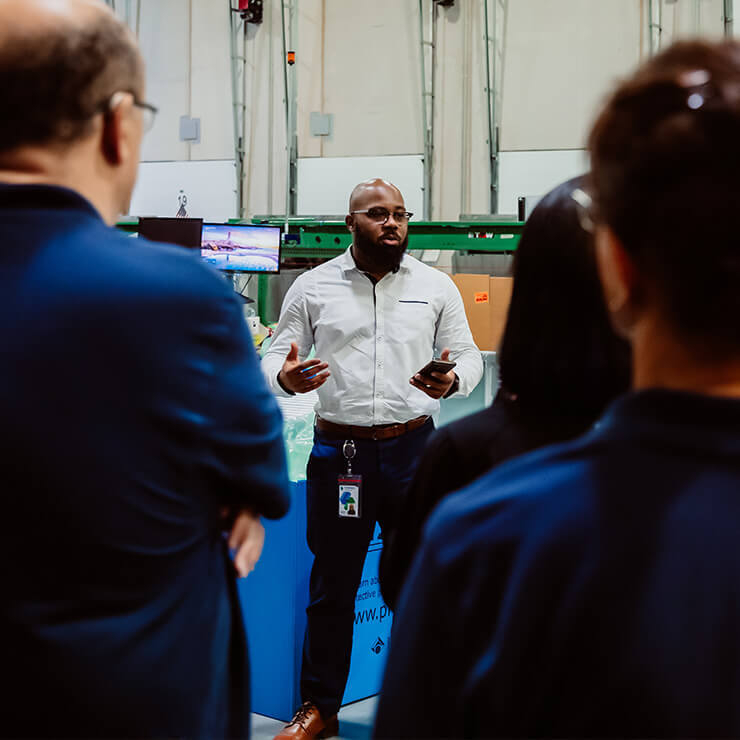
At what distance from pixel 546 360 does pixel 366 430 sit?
1.69 meters

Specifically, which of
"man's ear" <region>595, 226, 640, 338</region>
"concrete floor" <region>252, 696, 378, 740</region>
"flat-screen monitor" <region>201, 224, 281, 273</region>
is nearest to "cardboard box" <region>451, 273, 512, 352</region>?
"flat-screen monitor" <region>201, 224, 281, 273</region>

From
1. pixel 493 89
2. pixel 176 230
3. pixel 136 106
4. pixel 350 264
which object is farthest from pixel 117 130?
pixel 493 89

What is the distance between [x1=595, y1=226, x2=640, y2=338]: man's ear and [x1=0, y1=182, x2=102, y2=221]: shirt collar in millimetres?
583

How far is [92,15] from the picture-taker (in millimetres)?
943

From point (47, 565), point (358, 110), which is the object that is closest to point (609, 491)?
point (47, 565)

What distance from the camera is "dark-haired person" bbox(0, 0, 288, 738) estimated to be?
87cm

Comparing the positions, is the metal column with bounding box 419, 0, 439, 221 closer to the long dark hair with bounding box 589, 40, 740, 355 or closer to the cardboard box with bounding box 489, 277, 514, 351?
the cardboard box with bounding box 489, 277, 514, 351

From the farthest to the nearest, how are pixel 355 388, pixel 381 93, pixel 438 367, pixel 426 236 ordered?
pixel 381 93 < pixel 426 236 < pixel 355 388 < pixel 438 367

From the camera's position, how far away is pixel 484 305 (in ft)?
22.0

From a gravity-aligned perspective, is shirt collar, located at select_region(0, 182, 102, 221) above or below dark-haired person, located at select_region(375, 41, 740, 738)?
above

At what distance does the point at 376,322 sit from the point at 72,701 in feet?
7.29

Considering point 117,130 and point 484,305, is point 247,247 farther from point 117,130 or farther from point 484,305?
point 117,130

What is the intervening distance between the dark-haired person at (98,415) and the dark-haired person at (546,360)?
15.0 inches

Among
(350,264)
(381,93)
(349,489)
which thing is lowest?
(349,489)
